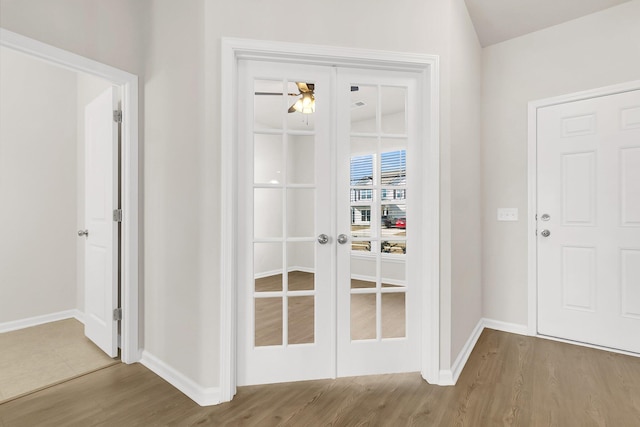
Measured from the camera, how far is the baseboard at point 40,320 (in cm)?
296

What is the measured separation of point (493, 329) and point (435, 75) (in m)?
2.45

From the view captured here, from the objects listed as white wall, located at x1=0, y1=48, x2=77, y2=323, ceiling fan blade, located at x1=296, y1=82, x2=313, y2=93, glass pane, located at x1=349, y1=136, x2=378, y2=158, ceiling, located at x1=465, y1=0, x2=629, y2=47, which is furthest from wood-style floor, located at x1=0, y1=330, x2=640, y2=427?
ceiling, located at x1=465, y1=0, x2=629, y2=47

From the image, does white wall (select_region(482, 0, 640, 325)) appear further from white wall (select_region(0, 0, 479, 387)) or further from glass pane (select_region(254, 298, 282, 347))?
glass pane (select_region(254, 298, 282, 347))

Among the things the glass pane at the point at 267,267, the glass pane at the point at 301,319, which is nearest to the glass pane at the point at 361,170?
the glass pane at the point at 267,267

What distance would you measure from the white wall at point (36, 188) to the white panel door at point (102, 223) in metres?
0.89

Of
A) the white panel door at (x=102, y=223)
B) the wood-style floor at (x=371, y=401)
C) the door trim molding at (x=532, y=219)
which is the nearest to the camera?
the wood-style floor at (x=371, y=401)

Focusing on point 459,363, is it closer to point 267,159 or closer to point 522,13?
point 267,159

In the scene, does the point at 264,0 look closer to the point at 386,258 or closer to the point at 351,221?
the point at 351,221

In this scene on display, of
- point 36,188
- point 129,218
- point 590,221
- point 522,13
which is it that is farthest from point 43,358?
point 522,13


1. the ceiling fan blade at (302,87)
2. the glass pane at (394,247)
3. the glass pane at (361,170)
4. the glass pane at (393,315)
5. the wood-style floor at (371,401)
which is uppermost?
the ceiling fan blade at (302,87)

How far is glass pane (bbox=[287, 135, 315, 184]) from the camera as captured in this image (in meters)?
2.01

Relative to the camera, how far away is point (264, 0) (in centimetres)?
189

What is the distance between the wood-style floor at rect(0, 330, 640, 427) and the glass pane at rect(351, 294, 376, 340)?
29cm

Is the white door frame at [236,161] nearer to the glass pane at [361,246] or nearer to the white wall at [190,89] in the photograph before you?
the white wall at [190,89]
